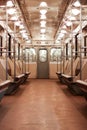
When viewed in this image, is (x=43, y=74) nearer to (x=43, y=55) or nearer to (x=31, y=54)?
(x=43, y=55)

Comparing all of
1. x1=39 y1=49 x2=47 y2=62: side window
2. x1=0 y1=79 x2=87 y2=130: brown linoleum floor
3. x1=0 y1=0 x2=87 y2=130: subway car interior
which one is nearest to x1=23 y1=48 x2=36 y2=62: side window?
x1=0 y1=0 x2=87 y2=130: subway car interior

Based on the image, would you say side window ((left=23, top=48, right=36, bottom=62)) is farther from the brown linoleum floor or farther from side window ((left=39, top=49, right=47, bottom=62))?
the brown linoleum floor

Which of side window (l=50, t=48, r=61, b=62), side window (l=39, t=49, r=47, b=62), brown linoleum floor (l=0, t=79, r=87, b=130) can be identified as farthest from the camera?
Answer: side window (l=39, t=49, r=47, b=62)

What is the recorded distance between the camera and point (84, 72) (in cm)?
812

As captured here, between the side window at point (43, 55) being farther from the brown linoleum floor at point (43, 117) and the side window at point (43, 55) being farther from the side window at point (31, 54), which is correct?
the brown linoleum floor at point (43, 117)

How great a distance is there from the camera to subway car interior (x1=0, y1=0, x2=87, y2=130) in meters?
4.57

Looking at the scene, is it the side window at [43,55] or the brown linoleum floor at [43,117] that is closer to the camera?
the brown linoleum floor at [43,117]

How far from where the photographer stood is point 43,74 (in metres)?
19.8

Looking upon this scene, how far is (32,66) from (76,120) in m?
15.1

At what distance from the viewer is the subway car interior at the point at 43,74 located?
4.57m

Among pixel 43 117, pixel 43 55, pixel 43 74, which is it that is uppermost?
pixel 43 55

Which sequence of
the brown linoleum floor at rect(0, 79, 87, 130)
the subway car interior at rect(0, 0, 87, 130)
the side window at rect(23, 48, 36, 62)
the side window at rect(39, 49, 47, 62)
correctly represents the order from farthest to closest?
the side window at rect(39, 49, 47, 62) < the side window at rect(23, 48, 36, 62) < the subway car interior at rect(0, 0, 87, 130) < the brown linoleum floor at rect(0, 79, 87, 130)

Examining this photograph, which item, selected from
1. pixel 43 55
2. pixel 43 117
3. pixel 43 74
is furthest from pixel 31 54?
pixel 43 117

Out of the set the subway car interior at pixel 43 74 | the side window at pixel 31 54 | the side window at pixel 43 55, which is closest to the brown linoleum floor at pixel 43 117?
the subway car interior at pixel 43 74
